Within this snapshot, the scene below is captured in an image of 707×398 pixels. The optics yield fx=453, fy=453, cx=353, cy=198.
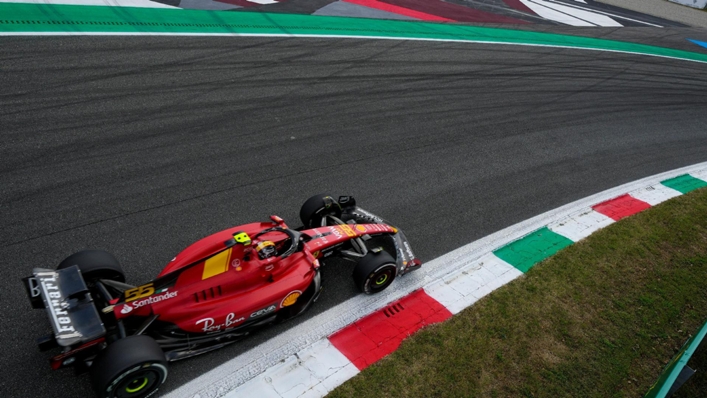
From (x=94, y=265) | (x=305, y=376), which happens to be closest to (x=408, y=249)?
(x=305, y=376)

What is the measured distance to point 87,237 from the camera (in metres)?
5.86

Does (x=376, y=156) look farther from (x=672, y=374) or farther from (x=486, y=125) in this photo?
(x=672, y=374)

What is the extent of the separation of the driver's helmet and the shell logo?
501 millimetres

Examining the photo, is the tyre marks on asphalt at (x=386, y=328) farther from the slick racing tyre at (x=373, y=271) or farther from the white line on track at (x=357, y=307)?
the slick racing tyre at (x=373, y=271)

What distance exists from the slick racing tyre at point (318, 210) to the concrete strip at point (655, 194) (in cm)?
614

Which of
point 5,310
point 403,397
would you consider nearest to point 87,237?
point 5,310

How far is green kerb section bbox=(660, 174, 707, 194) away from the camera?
927 cm

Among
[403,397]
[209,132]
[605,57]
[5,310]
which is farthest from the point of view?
[605,57]

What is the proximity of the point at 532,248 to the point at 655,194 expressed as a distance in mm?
3809

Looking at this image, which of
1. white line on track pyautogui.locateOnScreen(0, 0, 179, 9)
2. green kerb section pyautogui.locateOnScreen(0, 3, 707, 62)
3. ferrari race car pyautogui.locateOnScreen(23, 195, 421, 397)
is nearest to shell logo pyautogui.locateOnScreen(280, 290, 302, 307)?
ferrari race car pyautogui.locateOnScreen(23, 195, 421, 397)

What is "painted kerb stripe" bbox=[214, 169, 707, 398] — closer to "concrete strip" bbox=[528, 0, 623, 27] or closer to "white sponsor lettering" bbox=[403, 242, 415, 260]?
"white sponsor lettering" bbox=[403, 242, 415, 260]

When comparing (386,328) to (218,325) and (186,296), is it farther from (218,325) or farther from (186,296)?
(186,296)

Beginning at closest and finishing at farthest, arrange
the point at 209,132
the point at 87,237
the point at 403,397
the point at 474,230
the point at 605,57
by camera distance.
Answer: the point at 403,397
the point at 87,237
the point at 474,230
the point at 209,132
the point at 605,57

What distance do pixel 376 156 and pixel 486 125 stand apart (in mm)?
3239
